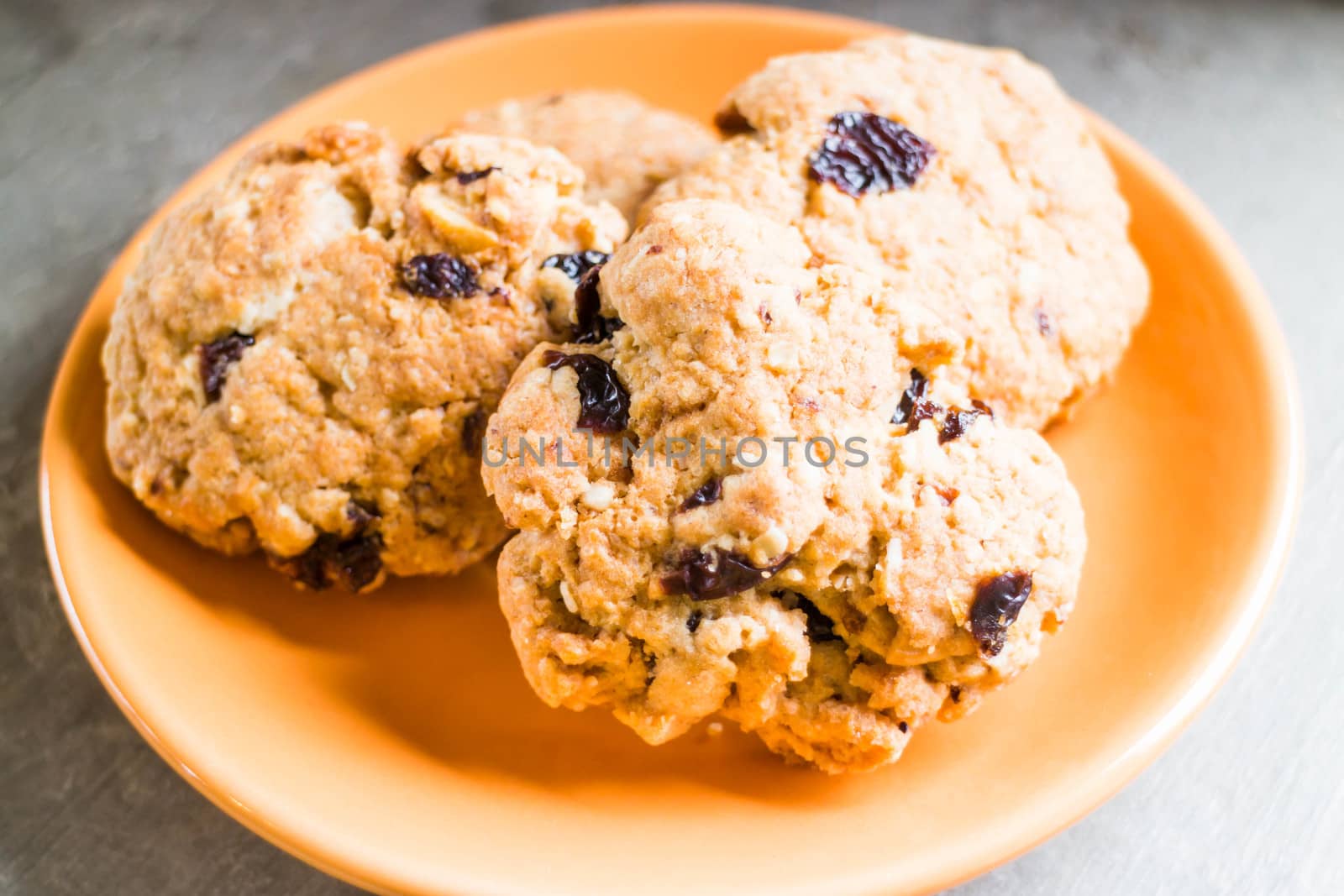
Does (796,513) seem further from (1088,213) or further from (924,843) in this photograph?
(1088,213)

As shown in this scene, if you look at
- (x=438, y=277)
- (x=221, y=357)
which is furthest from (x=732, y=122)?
(x=221, y=357)

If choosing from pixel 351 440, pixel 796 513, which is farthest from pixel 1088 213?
pixel 351 440

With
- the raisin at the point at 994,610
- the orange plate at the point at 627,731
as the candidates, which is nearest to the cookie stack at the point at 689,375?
the raisin at the point at 994,610

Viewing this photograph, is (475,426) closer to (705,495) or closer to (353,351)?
(353,351)

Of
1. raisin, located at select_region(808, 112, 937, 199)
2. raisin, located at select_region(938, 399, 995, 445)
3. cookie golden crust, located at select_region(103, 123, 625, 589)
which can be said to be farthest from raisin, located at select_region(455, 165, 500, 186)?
raisin, located at select_region(938, 399, 995, 445)

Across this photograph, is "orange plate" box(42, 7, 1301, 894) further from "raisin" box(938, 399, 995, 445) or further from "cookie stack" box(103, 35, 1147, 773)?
"raisin" box(938, 399, 995, 445)

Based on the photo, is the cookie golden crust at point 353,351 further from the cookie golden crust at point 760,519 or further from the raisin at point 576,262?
the cookie golden crust at point 760,519
